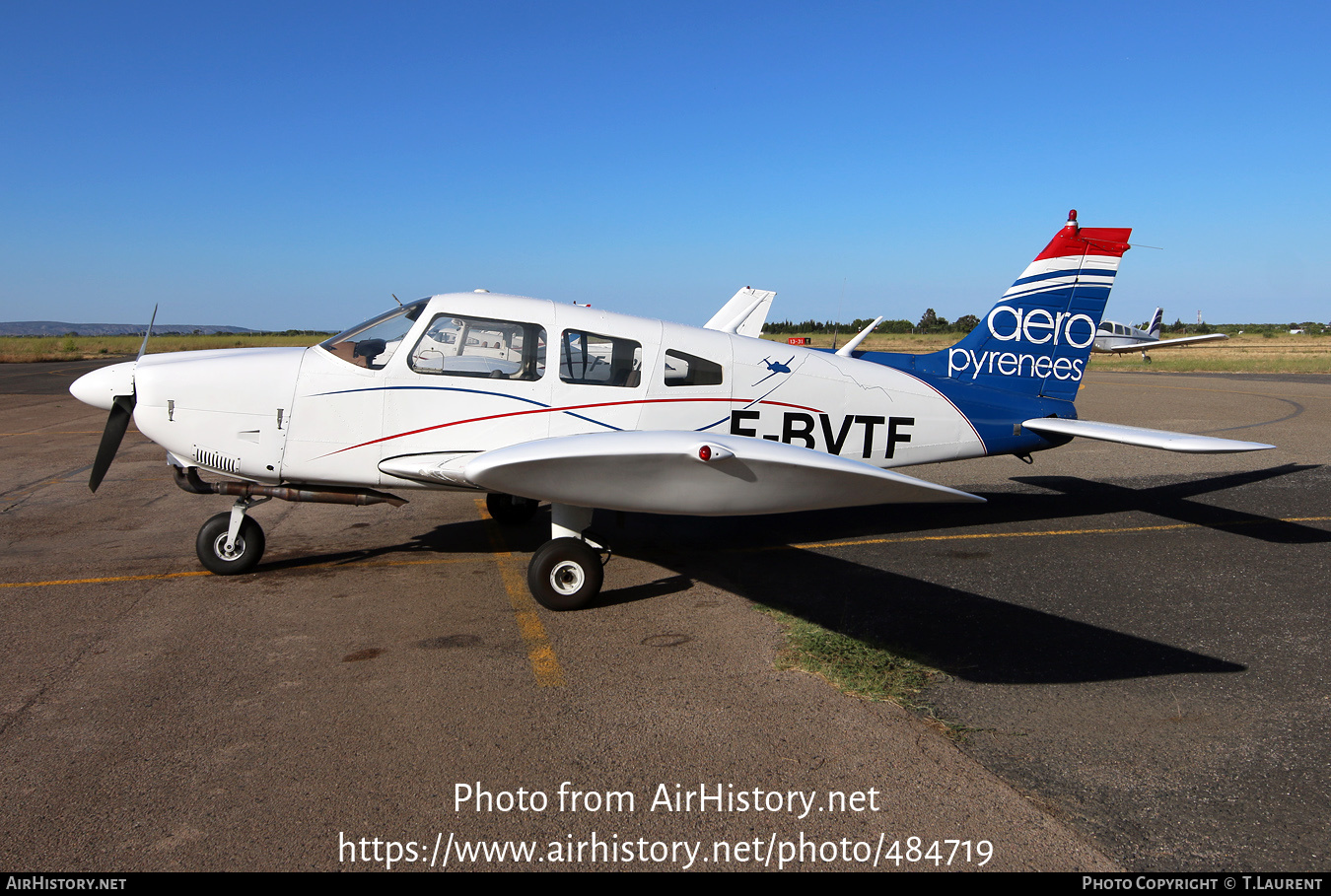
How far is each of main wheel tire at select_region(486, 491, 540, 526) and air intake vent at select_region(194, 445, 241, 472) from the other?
275 centimetres

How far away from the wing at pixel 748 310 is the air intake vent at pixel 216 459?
1286cm

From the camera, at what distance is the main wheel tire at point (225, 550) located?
6.38 m

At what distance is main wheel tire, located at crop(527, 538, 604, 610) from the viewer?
221 inches

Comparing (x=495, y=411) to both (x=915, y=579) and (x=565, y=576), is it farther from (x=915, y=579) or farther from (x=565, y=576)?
(x=915, y=579)

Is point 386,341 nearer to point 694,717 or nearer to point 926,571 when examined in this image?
point 694,717

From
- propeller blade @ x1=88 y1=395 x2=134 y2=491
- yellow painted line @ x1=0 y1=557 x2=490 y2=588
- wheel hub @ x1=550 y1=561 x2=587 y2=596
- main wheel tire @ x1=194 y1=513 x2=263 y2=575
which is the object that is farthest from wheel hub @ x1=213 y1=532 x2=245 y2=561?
wheel hub @ x1=550 y1=561 x2=587 y2=596

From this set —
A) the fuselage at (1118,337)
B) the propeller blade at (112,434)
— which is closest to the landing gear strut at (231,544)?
the propeller blade at (112,434)

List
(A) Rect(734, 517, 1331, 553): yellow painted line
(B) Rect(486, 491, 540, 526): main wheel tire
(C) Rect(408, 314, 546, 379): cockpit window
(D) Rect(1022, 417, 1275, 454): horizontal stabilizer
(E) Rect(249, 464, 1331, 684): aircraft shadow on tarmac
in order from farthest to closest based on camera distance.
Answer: (B) Rect(486, 491, 540, 526): main wheel tire
(A) Rect(734, 517, 1331, 553): yellow painted line
(D) Rect(1022, 417, 1275, 454): horizontal stabilizer
(C) Rect(408, 314, 546, 379): cockpit window
(E) Rect(249, 464, 1331, 684): aircraft shadow on tarmac

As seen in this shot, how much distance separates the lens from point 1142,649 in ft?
16.3

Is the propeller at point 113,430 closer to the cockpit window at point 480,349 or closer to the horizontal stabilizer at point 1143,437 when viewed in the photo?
the cockpit window at point 480,349

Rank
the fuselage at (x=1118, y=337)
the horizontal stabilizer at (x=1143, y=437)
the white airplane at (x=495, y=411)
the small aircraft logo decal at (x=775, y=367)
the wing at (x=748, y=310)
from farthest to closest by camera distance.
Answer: the fuselage at (x=1118, y=337) → the wing at (x=748, y=310) → the small aircraft logo decal at (x=775, y=367) → the horizontal stabilizer at (x=1143, y=437) → the white airplane at (x=495, y=411)

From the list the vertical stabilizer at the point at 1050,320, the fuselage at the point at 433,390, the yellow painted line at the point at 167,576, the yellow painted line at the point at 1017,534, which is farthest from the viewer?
the vertical stabilizer at the point at 1050,320

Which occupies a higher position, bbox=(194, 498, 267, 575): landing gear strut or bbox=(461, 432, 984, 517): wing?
bbox=(461, 432, 984, 517): wing

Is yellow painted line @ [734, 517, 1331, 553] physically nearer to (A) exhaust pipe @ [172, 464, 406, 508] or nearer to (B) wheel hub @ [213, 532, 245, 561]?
(A) exhaust pipe @ [172, 464, 406, 508]
